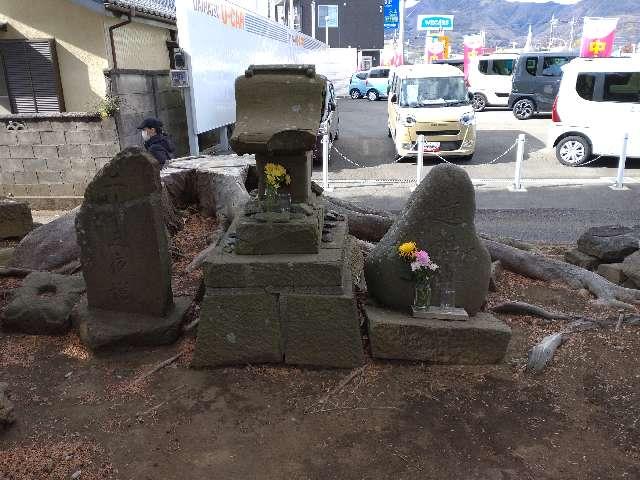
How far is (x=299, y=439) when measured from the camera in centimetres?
344

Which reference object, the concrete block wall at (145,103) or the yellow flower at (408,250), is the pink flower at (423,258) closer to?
the yellow flower at (408,250)

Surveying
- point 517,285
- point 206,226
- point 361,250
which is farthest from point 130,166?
point 517,285

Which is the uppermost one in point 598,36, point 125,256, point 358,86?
point 598,36

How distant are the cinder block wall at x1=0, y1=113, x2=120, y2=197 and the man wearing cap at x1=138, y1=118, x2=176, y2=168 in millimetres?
2188

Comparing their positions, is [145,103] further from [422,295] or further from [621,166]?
[621,166]

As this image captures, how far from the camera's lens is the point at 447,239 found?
4227 millimetres

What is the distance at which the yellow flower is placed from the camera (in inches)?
164

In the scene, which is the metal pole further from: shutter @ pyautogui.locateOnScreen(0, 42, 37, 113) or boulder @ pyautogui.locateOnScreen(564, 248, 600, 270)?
shutter @ pyautogui.locateOnScreen(0, 42, 37, 113)

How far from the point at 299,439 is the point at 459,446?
3.24 ft

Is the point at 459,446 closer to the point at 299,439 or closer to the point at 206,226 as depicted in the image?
the point at 299,439

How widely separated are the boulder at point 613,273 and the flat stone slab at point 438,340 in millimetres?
2839

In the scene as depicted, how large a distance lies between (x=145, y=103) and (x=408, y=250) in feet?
27.5

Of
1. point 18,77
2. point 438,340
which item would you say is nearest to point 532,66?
point 18,77

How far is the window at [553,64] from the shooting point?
65.6 feet
